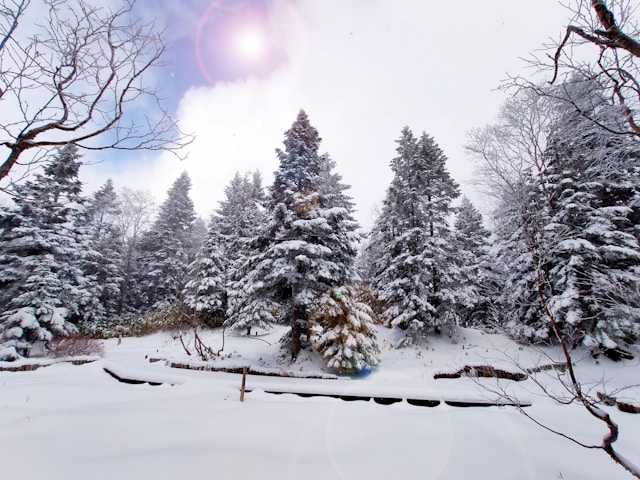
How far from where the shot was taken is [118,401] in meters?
6.73

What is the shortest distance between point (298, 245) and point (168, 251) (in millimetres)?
20777

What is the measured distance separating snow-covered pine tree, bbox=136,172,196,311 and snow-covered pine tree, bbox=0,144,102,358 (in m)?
6.82

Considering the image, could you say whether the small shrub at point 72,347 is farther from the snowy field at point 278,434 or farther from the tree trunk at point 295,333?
the tree trunk at point 295,333

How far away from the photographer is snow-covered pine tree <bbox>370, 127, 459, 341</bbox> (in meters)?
15.1

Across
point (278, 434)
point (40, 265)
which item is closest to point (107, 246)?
point (40, 265)

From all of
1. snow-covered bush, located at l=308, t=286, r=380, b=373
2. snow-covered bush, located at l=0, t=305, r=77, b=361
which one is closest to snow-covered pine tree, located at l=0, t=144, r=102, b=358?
snow-covered bush, located at l=0, t=305, r=77, b=361

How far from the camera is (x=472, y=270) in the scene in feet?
72.1

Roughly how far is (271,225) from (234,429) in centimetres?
816

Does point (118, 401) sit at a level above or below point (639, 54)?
below

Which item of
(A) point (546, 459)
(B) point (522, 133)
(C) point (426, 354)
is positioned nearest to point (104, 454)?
(A) point (546, 459)

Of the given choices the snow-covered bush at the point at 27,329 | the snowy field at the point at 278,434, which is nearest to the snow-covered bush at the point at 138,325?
the snow-covered bush at the point at 27,329

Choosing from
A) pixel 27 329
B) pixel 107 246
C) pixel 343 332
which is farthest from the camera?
pixel 107 246

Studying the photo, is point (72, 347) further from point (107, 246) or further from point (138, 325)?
point (107, 246)

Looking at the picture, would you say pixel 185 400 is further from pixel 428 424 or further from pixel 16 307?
pixel 16 307
